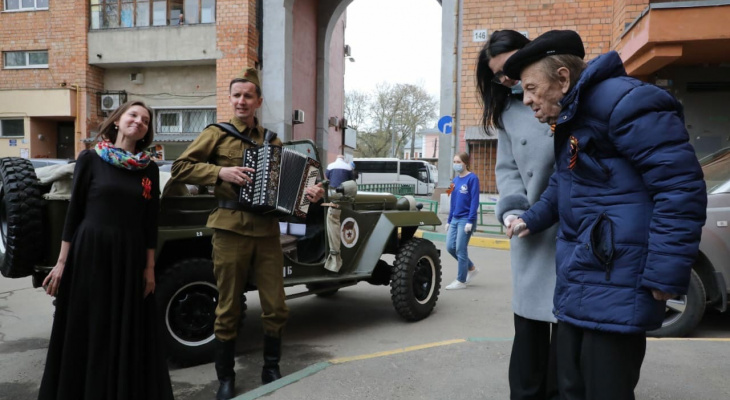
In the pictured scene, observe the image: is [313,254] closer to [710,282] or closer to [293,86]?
[710,282]

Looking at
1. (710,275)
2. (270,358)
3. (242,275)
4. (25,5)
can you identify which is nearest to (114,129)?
(242,275)

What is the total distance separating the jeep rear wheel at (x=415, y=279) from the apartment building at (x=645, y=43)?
1663 mm

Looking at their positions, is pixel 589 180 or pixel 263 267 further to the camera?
pixel 263 267

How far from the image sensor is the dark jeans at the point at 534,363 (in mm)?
2486

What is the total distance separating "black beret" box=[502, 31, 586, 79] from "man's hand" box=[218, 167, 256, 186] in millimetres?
1844

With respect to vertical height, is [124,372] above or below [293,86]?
below

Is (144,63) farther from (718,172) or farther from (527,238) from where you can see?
(527,238)

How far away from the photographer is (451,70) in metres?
16.6

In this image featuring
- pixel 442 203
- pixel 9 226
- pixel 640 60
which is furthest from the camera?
pixel 442 203

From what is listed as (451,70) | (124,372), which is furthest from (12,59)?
(124,372)

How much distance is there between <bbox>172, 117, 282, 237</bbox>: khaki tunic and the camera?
332 centimetres

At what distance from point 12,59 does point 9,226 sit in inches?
840

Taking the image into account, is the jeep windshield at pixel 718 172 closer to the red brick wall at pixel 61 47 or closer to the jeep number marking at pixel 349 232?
the jeep number marking at pixel 349 232

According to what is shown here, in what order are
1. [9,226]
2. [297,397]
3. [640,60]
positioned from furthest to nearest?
[640,60]
[9,226]
[297,397]
